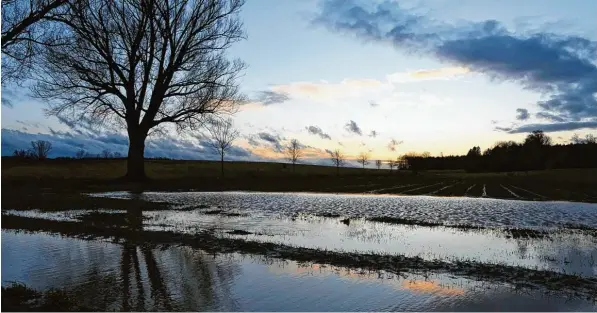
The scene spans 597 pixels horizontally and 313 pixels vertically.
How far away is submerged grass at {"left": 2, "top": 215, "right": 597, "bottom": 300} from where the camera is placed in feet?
30.6

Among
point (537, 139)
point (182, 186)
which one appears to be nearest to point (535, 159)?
point (537, 139)

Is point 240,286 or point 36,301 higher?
point 36,301

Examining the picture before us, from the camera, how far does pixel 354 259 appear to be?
10.9m

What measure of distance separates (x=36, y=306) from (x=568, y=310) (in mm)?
8189

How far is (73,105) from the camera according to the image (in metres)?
38.8

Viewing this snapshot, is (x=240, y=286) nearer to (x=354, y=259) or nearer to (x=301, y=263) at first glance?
(x=301, y=263)

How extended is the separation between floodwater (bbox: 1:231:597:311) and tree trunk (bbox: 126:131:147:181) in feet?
102

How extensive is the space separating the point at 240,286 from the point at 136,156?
35.7 m

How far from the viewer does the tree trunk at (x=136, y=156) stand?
41.3m

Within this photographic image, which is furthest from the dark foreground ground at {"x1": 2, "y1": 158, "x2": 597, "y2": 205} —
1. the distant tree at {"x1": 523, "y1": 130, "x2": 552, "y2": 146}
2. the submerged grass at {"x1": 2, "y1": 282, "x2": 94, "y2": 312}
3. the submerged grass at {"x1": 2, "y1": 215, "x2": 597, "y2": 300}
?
the distant tree at {"x1": 523, "y1": 130, "x2": 552, "y2": 146}

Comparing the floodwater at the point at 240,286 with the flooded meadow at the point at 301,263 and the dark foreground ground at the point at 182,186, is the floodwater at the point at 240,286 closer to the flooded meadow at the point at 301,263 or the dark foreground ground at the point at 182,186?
the flooded meadow at the point at 301,263

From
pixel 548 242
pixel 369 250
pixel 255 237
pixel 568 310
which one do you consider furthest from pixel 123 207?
pixel 568 310

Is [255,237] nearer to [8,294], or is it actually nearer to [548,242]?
[8,294]

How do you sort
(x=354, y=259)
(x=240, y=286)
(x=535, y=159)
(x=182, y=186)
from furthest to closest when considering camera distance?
(x=535, y=159) < (x=182, y=186) < (x=354, y=259) < (x=240, y=286)
